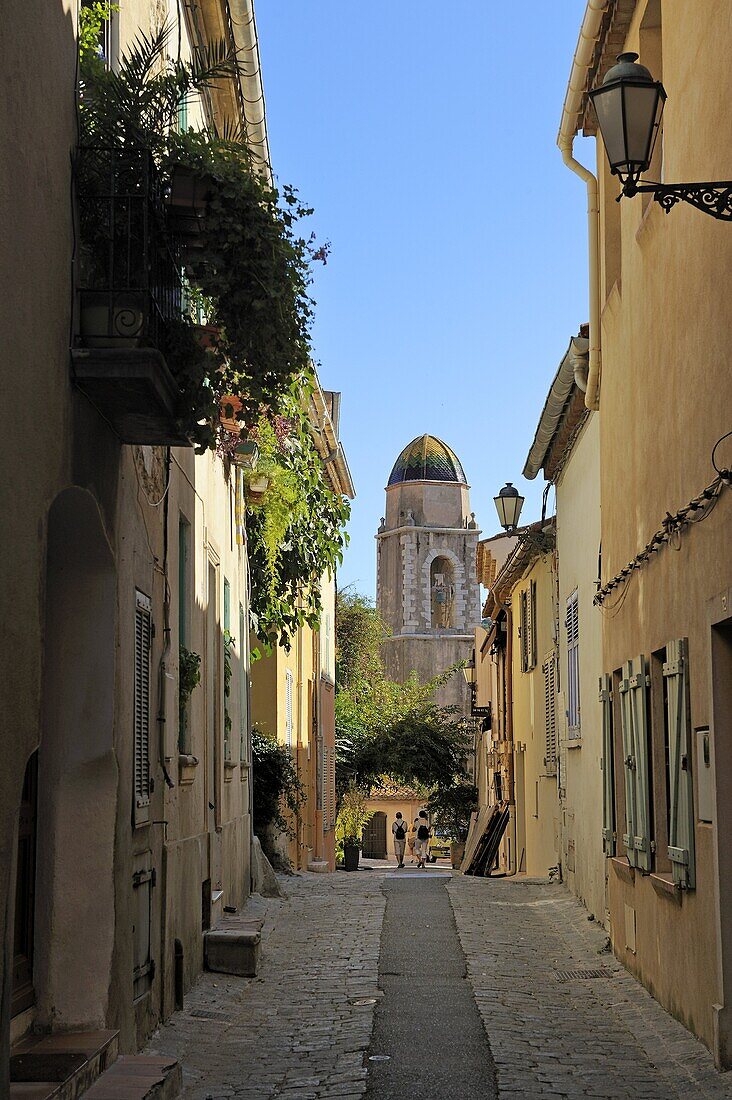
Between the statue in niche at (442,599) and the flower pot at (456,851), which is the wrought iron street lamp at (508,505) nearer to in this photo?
the flower pot at (456,851)

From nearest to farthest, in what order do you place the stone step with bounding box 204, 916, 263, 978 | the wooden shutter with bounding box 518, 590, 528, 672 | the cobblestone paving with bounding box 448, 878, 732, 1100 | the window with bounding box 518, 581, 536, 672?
1. the cobblestone paving with bounding box 448, 878, 732, 1100
2. the stone step with bounding box 204, 916, 263, 978
3. the window with bounding box 518, 581, 536, 672
4. the wooden shutter with bounding box 518, 590, 528, 672

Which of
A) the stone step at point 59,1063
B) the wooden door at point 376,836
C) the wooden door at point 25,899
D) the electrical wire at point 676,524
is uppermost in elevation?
the electrical wire at point 676,524

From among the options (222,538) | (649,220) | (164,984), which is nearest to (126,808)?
(164,984)

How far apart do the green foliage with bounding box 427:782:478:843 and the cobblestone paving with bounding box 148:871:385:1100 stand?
A: 25.9m

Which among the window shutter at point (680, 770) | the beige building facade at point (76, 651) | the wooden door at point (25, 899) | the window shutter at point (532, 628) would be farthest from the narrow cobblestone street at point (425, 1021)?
the window shutter at point (532, 628)

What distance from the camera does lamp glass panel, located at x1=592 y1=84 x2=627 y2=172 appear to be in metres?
7.08

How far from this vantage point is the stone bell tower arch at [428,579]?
75000mm

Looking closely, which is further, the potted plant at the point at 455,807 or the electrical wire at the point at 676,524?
the potted plant at the point at 455,807

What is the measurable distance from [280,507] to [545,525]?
17.0 ft

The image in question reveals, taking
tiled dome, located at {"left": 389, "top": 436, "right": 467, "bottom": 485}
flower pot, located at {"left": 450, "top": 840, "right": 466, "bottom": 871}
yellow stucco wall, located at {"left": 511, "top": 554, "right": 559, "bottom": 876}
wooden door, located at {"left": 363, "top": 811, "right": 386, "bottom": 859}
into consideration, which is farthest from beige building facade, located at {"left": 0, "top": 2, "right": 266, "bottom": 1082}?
tiled dome, located at {"left": 389, "top": 436, "right": 467, "bottom": 485}

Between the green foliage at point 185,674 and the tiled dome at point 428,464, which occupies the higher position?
the tiled dome at point 428,464

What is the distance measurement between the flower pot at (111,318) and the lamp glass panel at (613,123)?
→ 246cm

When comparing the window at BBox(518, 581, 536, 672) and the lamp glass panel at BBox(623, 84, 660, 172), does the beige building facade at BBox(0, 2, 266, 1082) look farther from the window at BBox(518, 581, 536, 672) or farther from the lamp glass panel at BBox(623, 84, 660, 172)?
the window at BBox(518, 581, 536, 672)

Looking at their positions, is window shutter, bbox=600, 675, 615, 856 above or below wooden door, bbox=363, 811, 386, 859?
above
